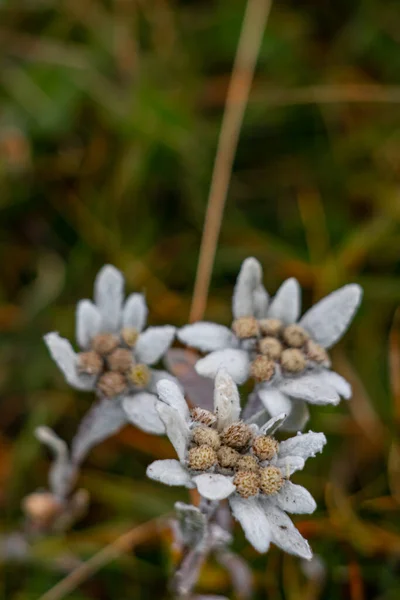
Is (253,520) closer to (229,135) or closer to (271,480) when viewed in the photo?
(271,480)

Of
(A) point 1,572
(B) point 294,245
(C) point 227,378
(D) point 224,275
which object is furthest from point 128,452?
(C) point 227,378

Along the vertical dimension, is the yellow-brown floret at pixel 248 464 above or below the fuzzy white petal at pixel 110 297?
below

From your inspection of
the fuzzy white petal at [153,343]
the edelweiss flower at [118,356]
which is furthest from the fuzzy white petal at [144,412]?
the fuzzy white petal at [153,343]

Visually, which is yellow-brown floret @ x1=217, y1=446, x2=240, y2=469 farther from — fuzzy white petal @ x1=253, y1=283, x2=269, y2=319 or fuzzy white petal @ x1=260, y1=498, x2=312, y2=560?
fuzzy white petal @ x1=253, y1=283, x2=269, y2=319

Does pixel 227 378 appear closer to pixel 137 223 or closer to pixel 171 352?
pixel 171 352

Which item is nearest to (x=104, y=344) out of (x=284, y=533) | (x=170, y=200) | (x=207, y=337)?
(x=207, y=337)

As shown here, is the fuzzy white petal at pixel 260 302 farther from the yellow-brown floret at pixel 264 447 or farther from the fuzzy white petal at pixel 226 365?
the yellow-brown floret at pixel 264 447

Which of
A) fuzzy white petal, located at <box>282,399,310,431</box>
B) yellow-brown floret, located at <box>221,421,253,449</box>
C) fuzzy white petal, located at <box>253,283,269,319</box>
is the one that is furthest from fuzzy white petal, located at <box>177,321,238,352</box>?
yellow-brown floret, located at <box>221,421,253,449</box>
